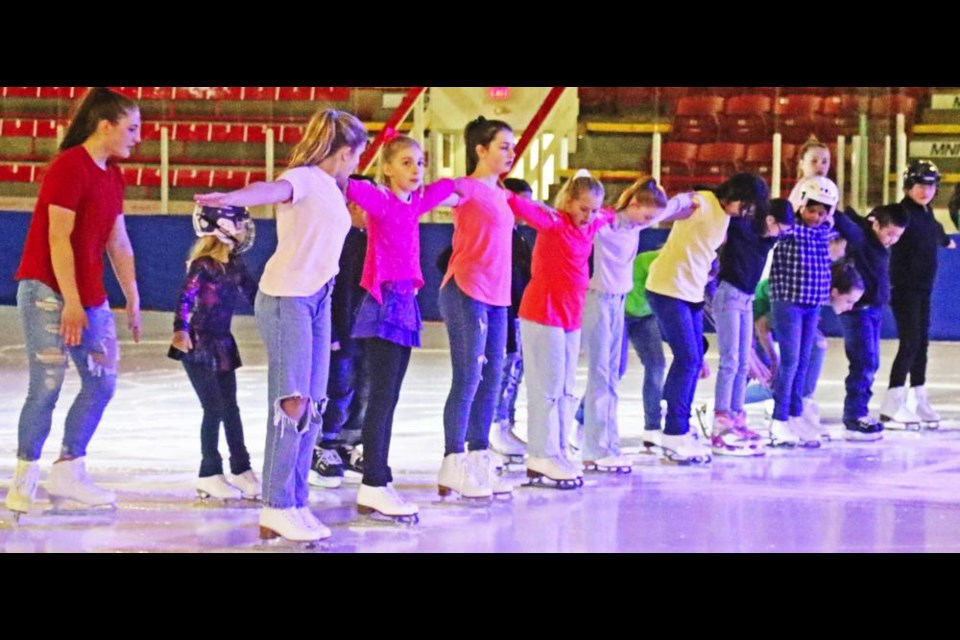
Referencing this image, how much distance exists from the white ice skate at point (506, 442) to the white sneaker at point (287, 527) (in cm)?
189

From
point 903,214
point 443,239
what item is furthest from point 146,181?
point 903,214

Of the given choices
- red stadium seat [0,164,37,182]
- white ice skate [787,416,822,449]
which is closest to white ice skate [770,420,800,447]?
white ice skate [787,416,822,449]

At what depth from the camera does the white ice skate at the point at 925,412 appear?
7801 millimetres

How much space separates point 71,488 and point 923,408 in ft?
14.2

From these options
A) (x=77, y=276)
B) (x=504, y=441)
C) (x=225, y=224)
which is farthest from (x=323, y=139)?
(x=504, y=441)

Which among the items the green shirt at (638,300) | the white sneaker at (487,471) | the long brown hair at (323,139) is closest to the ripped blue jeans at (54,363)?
the long brown hair at (323,139)

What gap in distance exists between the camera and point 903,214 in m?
7.62

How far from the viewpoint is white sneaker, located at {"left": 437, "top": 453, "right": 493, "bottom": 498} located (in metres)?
5.60

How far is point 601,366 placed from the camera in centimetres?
634

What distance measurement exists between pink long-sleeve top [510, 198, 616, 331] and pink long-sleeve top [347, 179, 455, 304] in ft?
2.32

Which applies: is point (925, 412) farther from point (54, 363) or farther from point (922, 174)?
point (54, 363)

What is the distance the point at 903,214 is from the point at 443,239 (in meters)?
4.99

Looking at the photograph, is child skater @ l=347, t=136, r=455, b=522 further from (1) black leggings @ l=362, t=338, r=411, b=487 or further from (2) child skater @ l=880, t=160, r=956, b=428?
(2) child skater @ l=880, t=160, r=956, b=428
